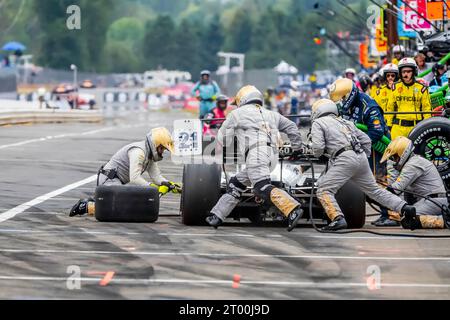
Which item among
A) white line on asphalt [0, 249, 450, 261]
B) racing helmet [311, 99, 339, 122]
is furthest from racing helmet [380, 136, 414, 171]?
white line on asphalt [0, 249, 450, 261]

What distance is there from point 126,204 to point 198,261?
313cm

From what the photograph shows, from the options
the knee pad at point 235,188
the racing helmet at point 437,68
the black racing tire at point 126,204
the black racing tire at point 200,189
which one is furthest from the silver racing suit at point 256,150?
the racing helmet at point 437,68

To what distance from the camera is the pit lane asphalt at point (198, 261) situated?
1032 cm

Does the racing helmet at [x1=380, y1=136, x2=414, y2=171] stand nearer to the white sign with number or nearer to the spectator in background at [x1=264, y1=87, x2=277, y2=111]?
the white sign with number

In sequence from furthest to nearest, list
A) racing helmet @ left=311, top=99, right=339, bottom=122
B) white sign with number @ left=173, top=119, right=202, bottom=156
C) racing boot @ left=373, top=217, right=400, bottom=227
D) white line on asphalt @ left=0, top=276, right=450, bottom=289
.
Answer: racing boot @ left=373, top=217, right=400, bottom=227, white sign with number @ left=173, top=119, right=202, bottom=156, racing helmet @ left=311, top=99, right=339, bottom=122, white line on asphalt @ left=0, top=276, right=450, bottom=289

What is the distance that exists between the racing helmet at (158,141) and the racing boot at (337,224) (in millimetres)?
2087

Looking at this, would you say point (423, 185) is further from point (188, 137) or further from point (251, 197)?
point (188, 137)

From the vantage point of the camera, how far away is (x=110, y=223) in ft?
49.0

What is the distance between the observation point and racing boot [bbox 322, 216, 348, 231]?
14.4 m

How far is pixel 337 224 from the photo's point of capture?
47.1 feet

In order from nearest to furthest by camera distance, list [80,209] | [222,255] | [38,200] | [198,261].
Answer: [198,261] → [222,255] → [80,209] → [38,200]

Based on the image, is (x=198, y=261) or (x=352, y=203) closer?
(x=198, y=261)

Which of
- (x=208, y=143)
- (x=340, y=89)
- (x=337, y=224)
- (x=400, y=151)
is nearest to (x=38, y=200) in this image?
(x=208, y=143)
